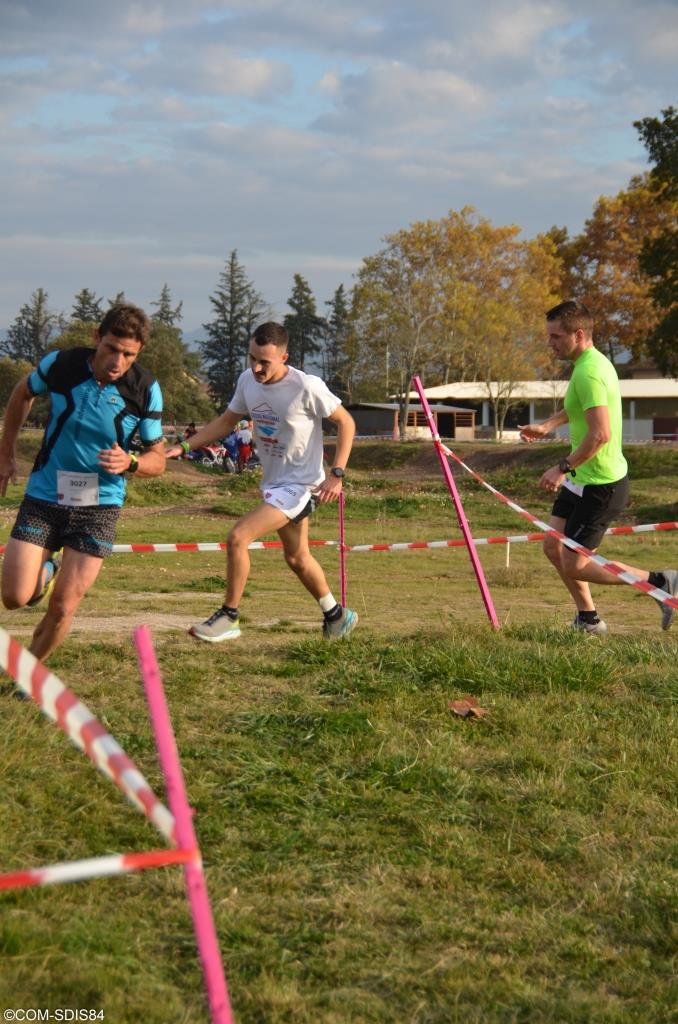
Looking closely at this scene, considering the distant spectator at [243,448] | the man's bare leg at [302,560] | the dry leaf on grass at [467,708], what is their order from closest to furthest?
the dry leaf on grass at [467,708]
the man's bare leg at [302,560]
the distant spectator at [243,448]

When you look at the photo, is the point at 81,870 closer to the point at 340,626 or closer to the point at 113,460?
the point at 113,460

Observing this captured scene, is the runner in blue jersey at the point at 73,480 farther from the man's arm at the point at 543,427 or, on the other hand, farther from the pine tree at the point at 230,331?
the pine tree at the point at 230,331

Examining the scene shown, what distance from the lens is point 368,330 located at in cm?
6303

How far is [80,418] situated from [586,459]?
3.15 metres

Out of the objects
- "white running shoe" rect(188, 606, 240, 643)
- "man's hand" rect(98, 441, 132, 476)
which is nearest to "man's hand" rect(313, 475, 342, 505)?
"white running shoe" rect(188, 606, 240, 643)

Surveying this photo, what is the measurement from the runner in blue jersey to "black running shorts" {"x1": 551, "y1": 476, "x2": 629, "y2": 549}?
3.05 m

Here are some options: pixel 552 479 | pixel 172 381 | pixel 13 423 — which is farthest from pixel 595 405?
pixel 172 381

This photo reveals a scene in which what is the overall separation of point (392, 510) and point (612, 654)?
797 inches

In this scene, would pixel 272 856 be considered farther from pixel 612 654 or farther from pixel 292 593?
pixel 292 593

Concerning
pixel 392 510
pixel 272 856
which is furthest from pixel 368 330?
pixel 272 856

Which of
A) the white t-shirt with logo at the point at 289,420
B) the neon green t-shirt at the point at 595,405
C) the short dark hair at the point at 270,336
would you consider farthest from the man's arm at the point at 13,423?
the neon green t-shirt at the point at 595,405

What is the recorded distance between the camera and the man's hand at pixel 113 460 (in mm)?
5656

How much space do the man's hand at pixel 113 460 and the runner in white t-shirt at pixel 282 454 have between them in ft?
4.76

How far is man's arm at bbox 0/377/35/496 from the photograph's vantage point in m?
6.05
